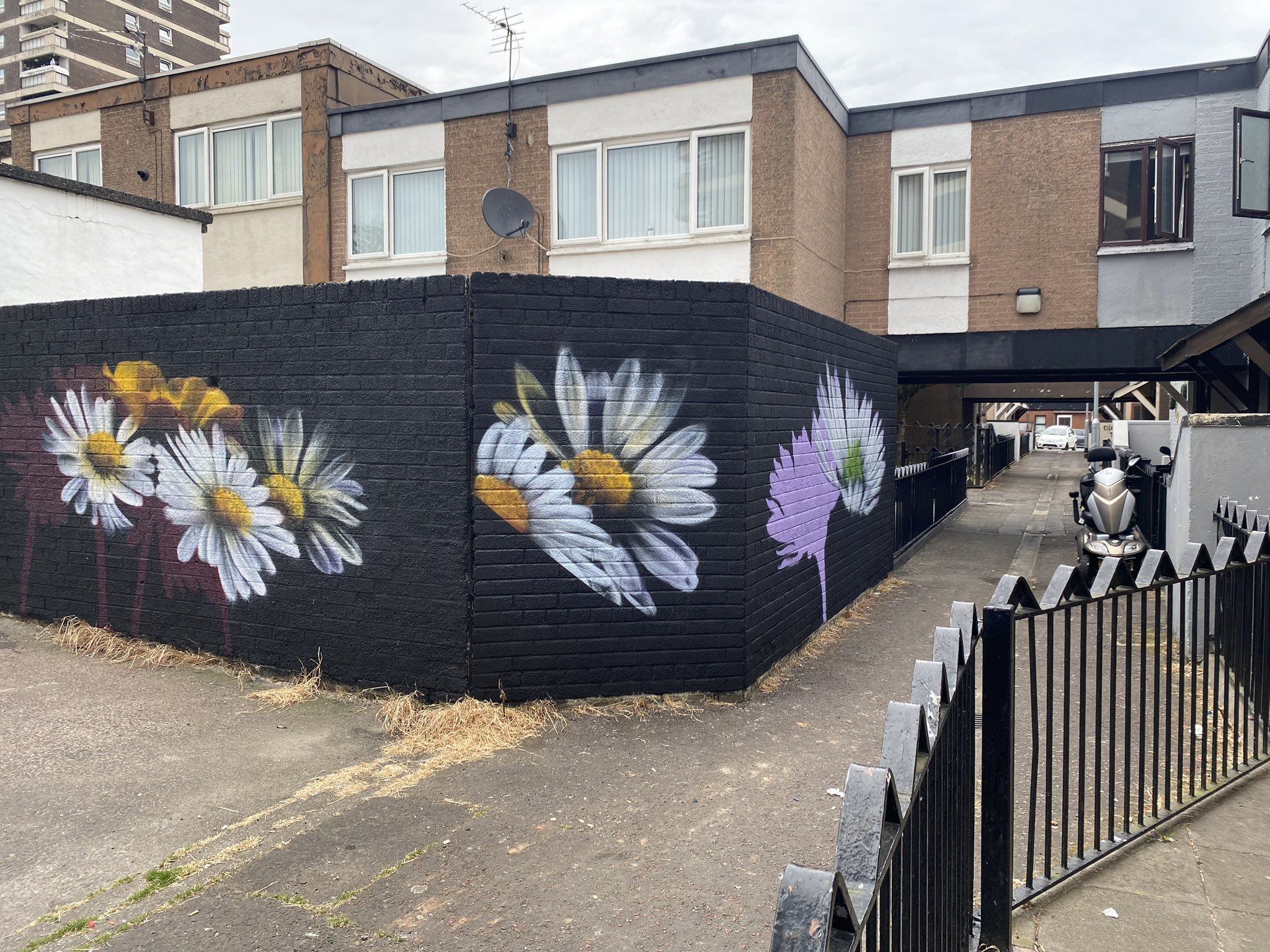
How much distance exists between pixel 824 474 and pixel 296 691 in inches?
186

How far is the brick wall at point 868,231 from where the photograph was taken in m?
14.4

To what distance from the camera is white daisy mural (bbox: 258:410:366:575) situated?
6559mm

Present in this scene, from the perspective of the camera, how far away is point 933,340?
14156 millimetres

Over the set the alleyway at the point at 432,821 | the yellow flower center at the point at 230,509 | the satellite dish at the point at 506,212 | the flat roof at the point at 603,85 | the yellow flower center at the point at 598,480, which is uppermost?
the flat roof at the point at 603,85

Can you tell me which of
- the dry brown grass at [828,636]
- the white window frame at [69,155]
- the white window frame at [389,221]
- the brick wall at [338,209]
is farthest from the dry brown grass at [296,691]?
the white window frame at [69,155]

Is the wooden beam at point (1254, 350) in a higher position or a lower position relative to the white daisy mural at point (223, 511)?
higher

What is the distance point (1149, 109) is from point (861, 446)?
23.7 ft

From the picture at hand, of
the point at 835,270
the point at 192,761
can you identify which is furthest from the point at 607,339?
the point at 835,270

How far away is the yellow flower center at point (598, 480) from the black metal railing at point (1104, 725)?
2.80m

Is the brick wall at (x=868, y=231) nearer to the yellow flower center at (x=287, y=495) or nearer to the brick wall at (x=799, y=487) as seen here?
the brick wall at (x=799, y=487)

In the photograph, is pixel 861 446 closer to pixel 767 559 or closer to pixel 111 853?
pixel 767 559

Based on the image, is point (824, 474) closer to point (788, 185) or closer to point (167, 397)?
point (167, 397)

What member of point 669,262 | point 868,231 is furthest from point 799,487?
point 868,231

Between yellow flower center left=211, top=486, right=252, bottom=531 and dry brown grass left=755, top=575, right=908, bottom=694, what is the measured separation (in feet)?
13.1
